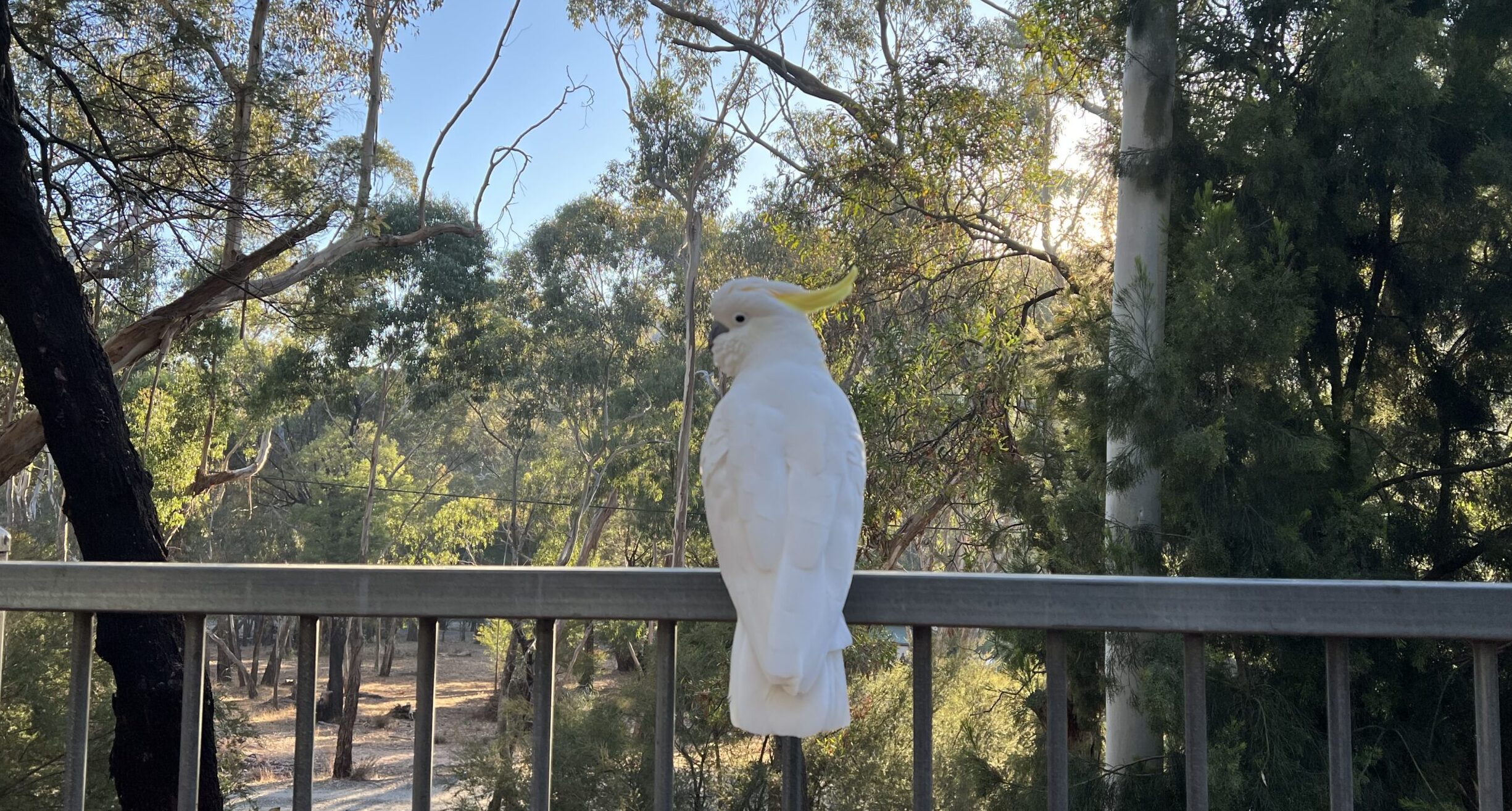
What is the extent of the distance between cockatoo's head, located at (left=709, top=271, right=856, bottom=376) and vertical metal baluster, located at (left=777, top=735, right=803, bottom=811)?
1.67ft

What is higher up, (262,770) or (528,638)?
(528,638)

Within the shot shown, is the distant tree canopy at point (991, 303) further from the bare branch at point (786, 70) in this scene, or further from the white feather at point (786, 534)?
the white feather at point (786, 534)

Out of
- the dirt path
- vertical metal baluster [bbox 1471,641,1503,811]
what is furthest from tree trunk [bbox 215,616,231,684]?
vertical metal baluster [bbox 1471,641,1503,811]

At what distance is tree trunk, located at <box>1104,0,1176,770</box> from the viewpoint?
3.55 meters

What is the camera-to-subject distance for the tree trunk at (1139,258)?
140 inches

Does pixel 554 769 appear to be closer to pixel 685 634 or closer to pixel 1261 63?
pixel 685 634

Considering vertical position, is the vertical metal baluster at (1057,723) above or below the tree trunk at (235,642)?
above

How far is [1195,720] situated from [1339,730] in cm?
14

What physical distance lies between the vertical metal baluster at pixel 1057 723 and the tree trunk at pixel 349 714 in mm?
14674

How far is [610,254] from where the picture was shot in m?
14.0

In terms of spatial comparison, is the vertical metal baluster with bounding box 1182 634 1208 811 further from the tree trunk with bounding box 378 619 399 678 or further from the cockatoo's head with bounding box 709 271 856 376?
the tree trunk with bounding box 378 619 399 678

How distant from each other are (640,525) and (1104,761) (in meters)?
11.1

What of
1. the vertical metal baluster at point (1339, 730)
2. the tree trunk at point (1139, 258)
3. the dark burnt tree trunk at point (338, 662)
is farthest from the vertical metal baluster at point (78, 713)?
the dark burnt tree trunk at point (338, 662)

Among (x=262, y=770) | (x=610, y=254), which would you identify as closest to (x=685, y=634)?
(x=610, y=254)
